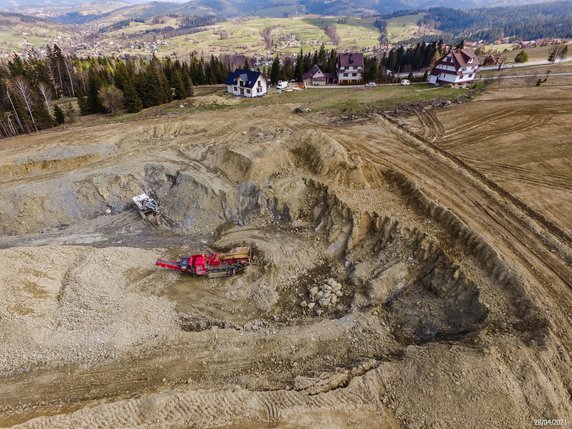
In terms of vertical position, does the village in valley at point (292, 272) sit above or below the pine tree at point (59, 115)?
below

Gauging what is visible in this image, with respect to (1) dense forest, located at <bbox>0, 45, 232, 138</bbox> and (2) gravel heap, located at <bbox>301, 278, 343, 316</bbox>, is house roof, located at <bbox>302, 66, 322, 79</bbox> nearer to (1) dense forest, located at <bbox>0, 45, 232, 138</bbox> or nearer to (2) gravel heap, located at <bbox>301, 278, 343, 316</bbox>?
(1) dense forest, located at <bbox>0, 45, 232, 138</bbox>

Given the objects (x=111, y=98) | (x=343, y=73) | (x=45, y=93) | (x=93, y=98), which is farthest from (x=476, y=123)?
(x=45, y=93)

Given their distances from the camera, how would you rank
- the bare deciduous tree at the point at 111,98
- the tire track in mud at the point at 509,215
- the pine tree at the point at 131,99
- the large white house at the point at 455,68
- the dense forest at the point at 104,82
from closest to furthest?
1. the tire track in mud at the point at 509,215
2. the dense forest at the point at 104,82
3. the bare deciduous tree at the point at 111,98
4. the pine tree at the point at 131,99
5. the large white house at the point at 455,68

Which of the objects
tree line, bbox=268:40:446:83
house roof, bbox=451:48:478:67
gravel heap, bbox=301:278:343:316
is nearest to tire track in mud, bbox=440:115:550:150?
gravel heap, bbox=301:278:343:316

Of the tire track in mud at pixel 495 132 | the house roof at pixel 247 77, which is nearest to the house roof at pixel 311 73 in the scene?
the house roof at pixel 247 77

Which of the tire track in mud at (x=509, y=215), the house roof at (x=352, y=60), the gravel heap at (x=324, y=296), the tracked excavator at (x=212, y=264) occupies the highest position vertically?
the house roof at (x=352, y=60)

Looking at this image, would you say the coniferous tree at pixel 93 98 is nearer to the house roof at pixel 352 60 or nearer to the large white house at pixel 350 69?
the large white house at pixel 350 69

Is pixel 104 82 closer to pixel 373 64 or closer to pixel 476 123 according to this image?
pixel 373 64
